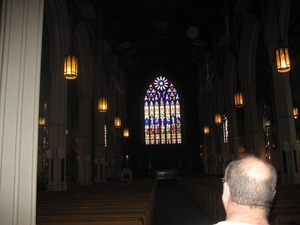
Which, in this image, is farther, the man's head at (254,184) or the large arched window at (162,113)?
the large arched window at (162,113)

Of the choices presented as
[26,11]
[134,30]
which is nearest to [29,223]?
[26,11]

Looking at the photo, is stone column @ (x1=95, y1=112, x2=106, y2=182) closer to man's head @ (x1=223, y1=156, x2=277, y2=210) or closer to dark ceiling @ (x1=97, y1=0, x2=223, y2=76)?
dark ceiling @ (x1=97, y1=0, x2=223, y2=76)

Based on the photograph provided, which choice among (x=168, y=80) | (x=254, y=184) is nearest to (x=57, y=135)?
(x=254, y=184)

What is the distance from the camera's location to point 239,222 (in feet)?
5.21

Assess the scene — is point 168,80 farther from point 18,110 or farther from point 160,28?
point 18,110

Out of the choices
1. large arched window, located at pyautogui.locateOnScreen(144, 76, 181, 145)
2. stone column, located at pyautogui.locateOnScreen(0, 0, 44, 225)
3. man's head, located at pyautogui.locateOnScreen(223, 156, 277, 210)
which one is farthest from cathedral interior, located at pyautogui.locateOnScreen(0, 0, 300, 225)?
man's head, located at pyautogui.locateOnScreen(223, 156, 277, 210)

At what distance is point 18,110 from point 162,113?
108 ft

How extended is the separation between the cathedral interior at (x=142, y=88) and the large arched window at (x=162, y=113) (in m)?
0.11

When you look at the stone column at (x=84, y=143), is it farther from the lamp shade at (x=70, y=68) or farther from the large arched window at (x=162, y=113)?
the large arched window at (x=162, y=113)

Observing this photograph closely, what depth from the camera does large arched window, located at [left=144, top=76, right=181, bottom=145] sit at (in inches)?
1391

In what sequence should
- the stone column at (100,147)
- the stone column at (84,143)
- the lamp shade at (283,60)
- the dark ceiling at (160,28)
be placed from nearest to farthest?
the lamp shade at (283,60)
the stone column at (84,143)
the stone column at (100,147)
the dark ceiling at (160,28)

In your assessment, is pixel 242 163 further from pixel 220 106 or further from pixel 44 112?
pixel 44 112

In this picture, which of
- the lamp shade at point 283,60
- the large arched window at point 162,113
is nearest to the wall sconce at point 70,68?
the lamp shade at point 283,60

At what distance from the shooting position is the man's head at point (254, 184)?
1.61 m
